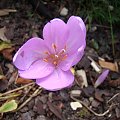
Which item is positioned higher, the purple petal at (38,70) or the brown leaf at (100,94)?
the purple petal at (38,70)

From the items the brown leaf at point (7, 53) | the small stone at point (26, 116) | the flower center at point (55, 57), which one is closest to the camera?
the flower center at point (55, 57)

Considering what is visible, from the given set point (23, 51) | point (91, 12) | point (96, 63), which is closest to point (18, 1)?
point (91, 12)

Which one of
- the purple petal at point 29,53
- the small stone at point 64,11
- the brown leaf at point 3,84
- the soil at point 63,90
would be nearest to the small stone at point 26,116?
the soil at point 63,90

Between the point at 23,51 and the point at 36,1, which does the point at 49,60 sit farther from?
the point at 36,1

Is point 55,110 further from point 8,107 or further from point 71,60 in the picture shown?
point 71,60

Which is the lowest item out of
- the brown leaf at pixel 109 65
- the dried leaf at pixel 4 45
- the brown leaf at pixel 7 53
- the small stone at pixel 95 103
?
the small stone at pixel 95 103

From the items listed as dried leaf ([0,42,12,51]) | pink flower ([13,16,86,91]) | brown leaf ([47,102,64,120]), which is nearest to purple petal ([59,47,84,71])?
pink flower ([13,16,86,91])

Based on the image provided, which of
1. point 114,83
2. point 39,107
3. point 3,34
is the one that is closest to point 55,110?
point 39,107

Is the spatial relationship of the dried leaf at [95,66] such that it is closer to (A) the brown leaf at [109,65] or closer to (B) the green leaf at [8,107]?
(A) the brown leaf at [109,65]
